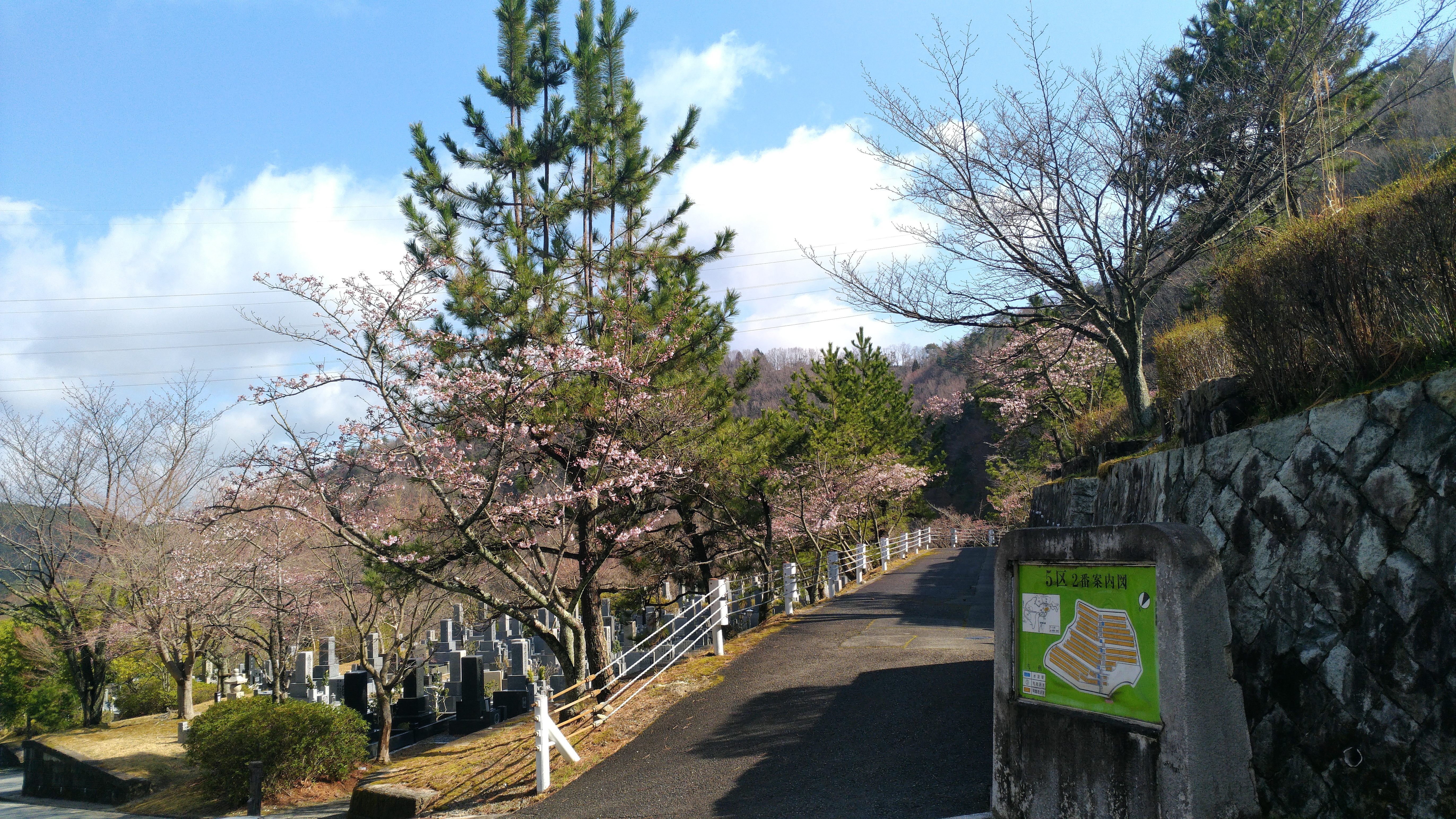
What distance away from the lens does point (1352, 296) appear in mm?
5004

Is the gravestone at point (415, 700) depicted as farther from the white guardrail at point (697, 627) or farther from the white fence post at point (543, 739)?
the white fence post at point (543, 739)

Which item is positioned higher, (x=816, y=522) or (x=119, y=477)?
(x=119, y=477)

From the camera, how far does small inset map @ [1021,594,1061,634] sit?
16.2 ft

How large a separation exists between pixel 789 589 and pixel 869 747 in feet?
26.4

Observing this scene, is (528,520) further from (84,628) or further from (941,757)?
(84,628)

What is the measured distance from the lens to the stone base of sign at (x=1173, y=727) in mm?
4086

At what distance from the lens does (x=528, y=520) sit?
40.2 feet

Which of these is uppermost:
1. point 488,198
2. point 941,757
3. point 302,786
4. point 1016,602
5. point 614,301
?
point 488,198

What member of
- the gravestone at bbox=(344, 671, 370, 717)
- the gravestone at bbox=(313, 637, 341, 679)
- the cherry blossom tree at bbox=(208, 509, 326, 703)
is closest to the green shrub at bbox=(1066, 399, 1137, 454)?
the cherry blossom tree at bbox=(208, 509, 326, 703)

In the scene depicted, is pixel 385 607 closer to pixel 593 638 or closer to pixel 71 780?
pixel 593 638

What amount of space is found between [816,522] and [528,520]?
1453 centimetres

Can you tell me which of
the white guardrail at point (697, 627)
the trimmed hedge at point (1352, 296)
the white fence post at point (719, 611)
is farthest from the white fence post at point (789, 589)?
the trimmed hedge at point (1352, 296)

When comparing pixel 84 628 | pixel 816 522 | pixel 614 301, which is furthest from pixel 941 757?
pixel 84 628

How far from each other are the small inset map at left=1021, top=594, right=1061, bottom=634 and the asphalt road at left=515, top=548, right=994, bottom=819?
1.58 metres
